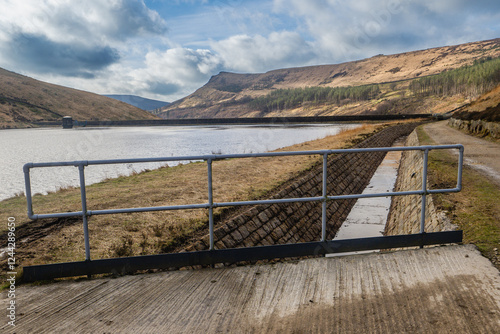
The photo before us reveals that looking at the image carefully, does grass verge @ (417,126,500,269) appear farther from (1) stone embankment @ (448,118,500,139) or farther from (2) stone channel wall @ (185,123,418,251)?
Result: (1) stone embankment @ (448,118,500,139)

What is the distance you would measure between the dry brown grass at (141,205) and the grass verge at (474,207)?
5.42m

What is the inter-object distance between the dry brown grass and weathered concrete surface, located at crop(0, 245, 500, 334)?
2.74 metres

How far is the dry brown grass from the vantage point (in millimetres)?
7098

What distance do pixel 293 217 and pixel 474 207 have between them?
5391 mm

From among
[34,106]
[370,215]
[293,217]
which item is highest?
[34,106]

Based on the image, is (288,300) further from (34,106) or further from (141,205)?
(34,106)

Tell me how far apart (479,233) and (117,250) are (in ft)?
21.0

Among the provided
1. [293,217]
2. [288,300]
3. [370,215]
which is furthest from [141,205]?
[370,215]

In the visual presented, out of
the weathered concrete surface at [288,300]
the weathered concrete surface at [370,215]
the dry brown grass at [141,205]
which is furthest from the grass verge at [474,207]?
the dry brown grass at [141,205]

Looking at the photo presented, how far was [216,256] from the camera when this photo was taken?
4.87 metres

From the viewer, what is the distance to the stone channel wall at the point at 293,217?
335 inches

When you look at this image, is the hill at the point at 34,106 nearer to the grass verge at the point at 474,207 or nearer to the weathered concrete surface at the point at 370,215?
the weathered concrete surface at the point at 370,215

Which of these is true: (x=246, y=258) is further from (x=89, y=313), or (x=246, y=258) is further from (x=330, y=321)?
(x=89, y=313)

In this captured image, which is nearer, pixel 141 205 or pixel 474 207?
pixel 474 207
